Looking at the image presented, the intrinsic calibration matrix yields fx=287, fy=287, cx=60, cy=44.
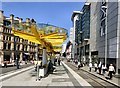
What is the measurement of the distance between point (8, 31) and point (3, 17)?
5372mm

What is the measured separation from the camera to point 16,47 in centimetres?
10369

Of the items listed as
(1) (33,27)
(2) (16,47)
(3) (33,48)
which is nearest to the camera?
(1) (33,27)

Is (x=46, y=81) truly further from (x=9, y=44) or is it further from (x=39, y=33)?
(x=9, y=44)

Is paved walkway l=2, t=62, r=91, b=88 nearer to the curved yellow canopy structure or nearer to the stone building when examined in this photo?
the curved yellow canopy structure

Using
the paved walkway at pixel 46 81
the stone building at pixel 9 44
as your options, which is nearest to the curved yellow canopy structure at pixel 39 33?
the paved walkway at pixel 46 81

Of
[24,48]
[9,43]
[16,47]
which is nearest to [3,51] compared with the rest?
[9,43]

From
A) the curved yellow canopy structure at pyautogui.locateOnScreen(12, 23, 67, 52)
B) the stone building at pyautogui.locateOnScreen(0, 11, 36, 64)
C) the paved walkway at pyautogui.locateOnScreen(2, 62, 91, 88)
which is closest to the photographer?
the paved walkway at pyautogui.locateOnScreen(2, 62, 91, 88)

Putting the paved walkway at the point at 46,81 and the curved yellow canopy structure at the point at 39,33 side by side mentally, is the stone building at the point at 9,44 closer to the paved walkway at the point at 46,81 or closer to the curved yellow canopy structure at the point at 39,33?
the curved yellow canopy structure at the point at 39,33

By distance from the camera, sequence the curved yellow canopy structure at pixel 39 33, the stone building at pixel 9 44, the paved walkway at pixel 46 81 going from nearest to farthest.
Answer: the paved walkway at pixel 46 81 → the curved yellow canopy structure at pixel 39 33 → the stone building at pixel 9 44

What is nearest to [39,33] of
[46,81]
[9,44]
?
[46,81]

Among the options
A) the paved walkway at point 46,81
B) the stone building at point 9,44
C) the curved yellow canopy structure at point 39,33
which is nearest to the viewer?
the paved walkway at point 46,81

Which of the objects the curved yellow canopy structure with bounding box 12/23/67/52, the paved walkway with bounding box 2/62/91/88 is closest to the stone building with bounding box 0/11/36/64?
the curved yellow canopy structure with bounding box 12/23/67/52

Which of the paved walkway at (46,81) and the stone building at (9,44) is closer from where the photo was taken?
the paved walkway at (46,81)

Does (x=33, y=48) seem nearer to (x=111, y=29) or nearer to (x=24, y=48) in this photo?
(x=24, y=48)
